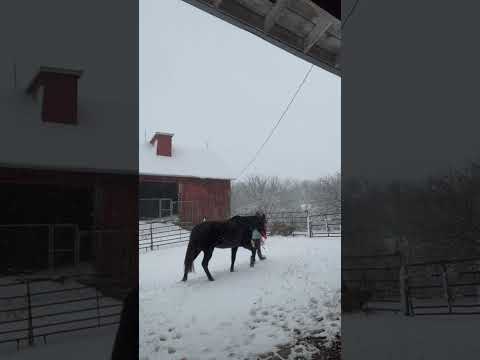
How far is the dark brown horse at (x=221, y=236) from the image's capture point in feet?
5.48

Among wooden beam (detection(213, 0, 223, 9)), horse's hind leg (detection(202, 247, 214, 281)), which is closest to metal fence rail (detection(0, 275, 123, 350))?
horse's hind leg (detection(202, 247, 214, 281))

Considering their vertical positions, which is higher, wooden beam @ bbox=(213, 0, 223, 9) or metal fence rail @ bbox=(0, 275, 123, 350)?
wooden beam @ bbox=(213, 0, 223, 9)

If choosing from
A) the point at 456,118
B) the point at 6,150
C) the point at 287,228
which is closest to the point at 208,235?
the point at 287,228

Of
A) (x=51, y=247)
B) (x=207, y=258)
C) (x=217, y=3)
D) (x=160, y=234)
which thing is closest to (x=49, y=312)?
(x=51, y=247)

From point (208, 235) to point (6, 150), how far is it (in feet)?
3.95

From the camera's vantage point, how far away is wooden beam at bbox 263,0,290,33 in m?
1.49

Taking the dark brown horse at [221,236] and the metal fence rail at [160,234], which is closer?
the metal fence rail at [160,234]

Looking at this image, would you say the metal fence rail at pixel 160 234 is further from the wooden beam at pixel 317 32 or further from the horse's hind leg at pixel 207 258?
the wooden beam at pixel 317 32

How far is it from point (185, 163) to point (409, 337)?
1353mm

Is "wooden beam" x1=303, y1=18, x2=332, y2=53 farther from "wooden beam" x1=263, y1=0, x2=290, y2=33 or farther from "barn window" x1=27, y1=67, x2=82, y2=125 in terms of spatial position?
"barn window" x1=27, y1=67, x2=82, y2=125

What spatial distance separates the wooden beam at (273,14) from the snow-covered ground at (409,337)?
162cm

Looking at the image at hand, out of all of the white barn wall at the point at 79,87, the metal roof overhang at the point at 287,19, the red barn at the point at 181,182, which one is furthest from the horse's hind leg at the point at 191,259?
the metal roof overhang at the point at 287,19

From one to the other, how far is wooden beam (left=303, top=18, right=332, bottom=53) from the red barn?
0.95 metres

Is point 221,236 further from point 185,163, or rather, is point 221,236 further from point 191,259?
point 185,163
